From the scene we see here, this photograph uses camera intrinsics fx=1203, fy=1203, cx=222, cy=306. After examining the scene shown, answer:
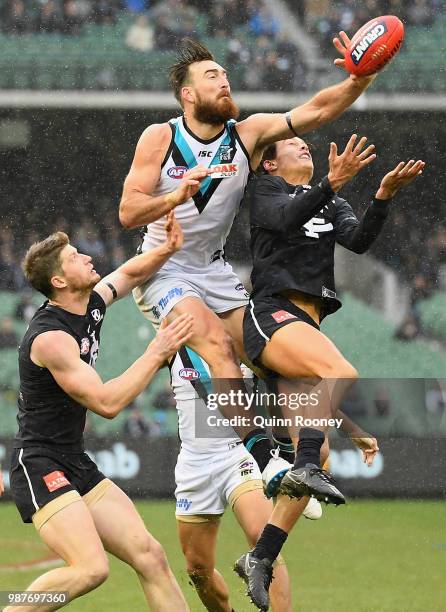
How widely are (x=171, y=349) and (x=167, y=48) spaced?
12.1 meters

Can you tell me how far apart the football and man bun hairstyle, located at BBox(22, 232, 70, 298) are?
1708mm

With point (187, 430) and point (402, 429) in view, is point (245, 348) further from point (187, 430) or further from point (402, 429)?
point (402, 429)

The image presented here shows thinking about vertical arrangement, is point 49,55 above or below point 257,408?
above

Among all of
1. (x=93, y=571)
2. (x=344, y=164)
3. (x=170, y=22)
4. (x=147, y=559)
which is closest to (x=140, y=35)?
(x=170, y=22)

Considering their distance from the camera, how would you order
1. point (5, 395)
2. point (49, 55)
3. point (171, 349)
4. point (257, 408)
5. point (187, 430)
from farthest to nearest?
point (49, 55) → point (5, 395) → point (187, 430) → point (257, 408) → point (171, 349)

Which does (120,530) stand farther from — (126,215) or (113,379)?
(126,215)

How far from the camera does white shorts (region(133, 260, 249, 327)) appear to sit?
6598 millimetres

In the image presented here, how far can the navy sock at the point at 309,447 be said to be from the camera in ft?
19.0

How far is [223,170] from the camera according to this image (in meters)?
6.51

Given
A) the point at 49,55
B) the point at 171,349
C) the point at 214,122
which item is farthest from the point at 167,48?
the point at 171,349

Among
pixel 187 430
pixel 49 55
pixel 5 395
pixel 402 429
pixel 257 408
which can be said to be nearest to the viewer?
pixel 257 408

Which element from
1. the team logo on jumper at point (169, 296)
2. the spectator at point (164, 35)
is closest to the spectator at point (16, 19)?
the spectator at point (164, 35)

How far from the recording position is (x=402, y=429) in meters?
13.3

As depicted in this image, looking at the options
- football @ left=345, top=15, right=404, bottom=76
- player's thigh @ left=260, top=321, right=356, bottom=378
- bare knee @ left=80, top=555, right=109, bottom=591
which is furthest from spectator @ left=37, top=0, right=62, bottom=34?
bare knee @ left=80, top=555, right=109, bottom=591
